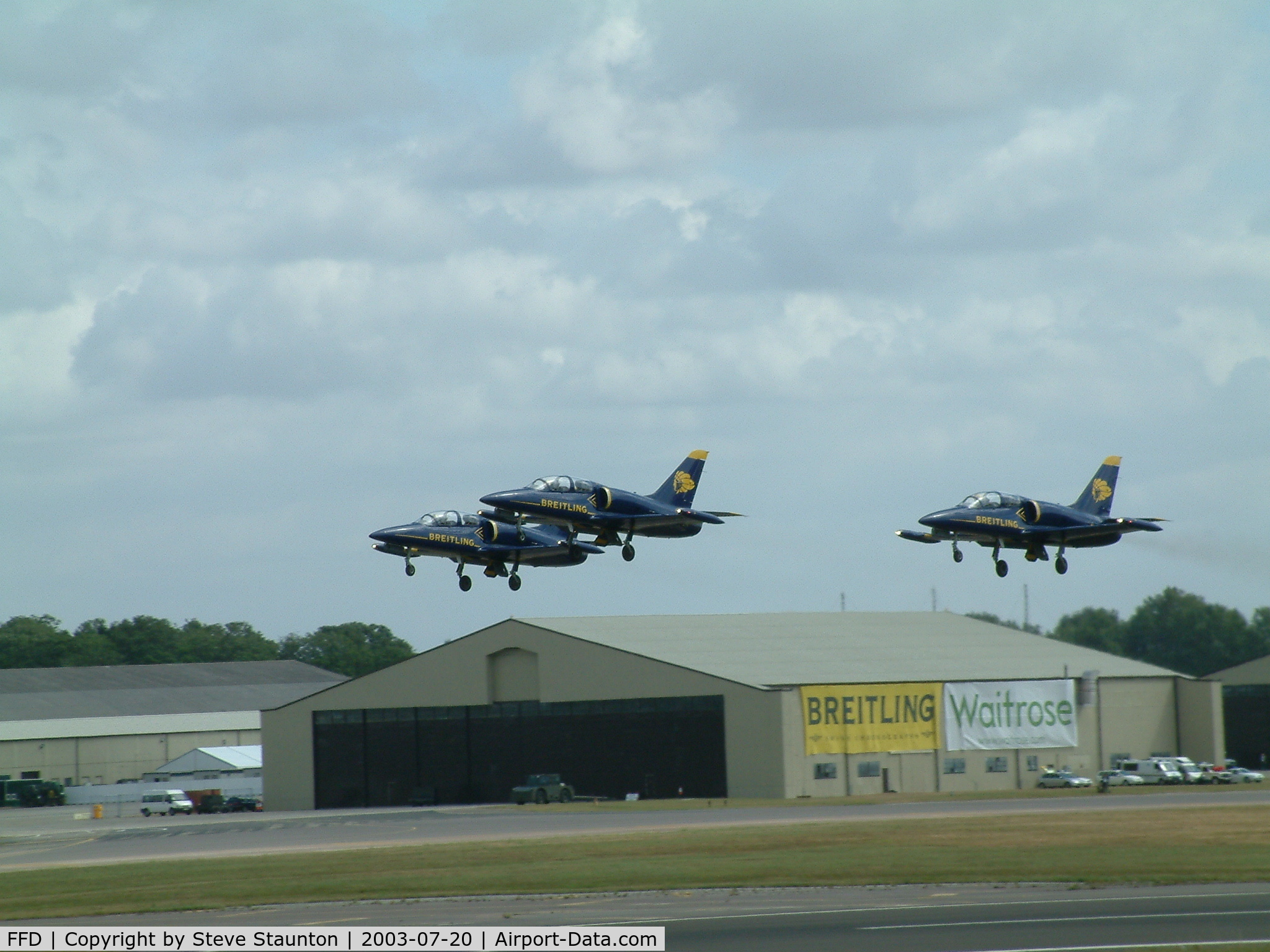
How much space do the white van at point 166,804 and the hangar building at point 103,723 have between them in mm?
42849

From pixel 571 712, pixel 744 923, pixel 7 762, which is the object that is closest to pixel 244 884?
pixel 744 923

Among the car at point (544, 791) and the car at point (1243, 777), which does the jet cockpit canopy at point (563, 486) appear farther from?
the car at point (1243, 777)

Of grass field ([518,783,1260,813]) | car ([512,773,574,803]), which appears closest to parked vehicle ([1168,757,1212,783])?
grass field ([518,783,1260,813])

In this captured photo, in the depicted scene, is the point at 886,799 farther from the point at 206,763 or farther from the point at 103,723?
the point at 103,723

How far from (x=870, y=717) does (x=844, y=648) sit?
11893mm

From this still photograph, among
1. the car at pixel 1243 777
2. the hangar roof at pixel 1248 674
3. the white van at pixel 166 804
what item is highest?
the hangar roof at pixel 1248 674

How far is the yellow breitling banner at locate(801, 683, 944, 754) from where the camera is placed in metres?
123

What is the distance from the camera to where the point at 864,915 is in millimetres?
52344

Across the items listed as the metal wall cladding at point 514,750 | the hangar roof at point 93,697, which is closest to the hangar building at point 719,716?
the metal wall cladding at point 514,750

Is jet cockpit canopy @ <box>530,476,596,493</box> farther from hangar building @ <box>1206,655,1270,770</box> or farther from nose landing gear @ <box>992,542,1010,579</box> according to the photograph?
hangar building @ <box>1206,655,1270,770</box>

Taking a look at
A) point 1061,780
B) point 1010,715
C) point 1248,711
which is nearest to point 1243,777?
point 1061,780

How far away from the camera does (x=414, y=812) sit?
121m

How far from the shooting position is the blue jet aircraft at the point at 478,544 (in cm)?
7200

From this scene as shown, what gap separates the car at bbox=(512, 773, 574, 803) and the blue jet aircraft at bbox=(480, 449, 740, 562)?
192ft
